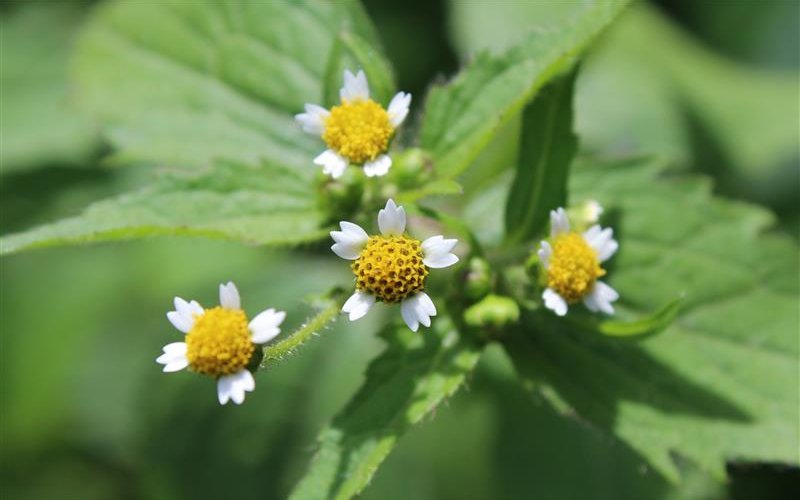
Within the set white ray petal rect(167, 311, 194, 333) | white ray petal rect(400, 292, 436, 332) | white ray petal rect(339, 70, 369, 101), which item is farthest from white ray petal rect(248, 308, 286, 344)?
white ray petal rect(339, 70, 369, 101)

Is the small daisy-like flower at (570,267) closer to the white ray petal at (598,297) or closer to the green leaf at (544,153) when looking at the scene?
the white ray petal at (598,297)

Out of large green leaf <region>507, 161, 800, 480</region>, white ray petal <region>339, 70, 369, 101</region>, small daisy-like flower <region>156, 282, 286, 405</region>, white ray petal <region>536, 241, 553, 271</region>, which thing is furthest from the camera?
large green leaf <region>507, 161, 800, 480</region>

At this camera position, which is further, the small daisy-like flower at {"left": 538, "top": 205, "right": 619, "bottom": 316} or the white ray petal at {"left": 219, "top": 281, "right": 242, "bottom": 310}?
the small daisy-like flower at {"left": 538, "top": 205, "right": 619, "bottom": 316}

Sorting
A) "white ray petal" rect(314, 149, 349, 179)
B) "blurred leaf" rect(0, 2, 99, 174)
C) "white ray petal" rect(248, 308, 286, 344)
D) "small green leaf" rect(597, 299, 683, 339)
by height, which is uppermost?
"blurred leaf" rect(0, 2, 99, 174)

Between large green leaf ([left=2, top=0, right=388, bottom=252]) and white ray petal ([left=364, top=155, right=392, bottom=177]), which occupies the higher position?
large green leaf ([left=2, top=0, right=388, bottom=252])

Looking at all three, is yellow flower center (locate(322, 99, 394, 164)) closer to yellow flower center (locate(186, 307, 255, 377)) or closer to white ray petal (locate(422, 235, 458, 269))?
white ray petal (locate(422, 235, 458, 269))

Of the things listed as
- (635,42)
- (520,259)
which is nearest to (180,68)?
(520,259)
